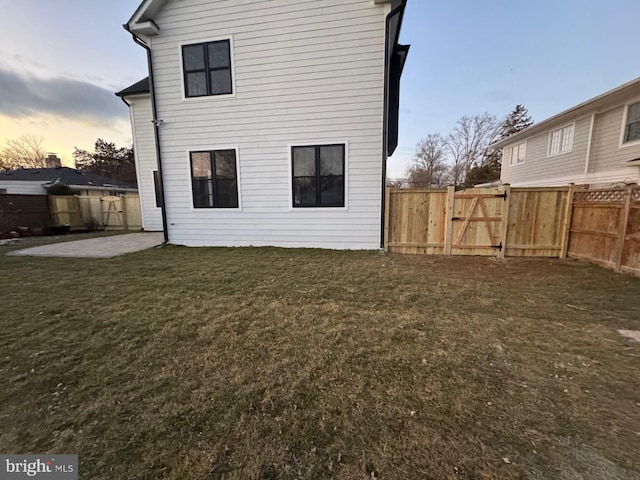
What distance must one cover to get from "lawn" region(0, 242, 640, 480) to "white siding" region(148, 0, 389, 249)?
3261mm

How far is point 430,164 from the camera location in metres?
33.8

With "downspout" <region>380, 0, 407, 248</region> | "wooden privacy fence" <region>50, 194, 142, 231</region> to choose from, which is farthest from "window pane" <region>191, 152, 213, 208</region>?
"wooden privacy fence" <region>50, 194, 142, 231</region>

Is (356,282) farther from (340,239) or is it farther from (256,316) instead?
(340,239)

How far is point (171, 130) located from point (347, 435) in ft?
29.1

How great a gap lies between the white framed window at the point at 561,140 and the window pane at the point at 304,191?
41.4ft

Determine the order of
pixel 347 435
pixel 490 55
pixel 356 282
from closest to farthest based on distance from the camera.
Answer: pixel 347 435, pixel 356 282, pixel 490 55

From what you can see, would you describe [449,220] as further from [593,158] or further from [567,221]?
[593,158]

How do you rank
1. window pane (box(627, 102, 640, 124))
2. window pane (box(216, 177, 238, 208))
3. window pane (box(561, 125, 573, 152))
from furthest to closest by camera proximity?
window pane (box(561, 125, 573, 152)) < window pane (box(627, 102, 640, 124)) < window pane (box(216, 177, 238, 208))

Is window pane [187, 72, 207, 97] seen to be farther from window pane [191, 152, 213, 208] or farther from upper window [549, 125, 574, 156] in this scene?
upper window [549, 125, 574, 156]

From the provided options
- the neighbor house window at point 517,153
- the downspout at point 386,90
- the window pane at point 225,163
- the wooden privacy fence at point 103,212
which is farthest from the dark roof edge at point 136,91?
the neighbor house window at point 517,153

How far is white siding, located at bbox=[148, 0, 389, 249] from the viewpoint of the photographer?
6.66 metres

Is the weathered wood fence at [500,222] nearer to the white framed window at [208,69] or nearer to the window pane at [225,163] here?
the window pane at [225,163]

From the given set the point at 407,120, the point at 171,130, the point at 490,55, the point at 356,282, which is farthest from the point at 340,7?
the point at 407,120

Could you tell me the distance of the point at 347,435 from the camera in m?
1.64
